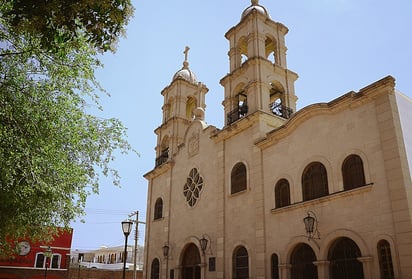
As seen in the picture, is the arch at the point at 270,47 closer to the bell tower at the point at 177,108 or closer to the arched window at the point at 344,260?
the bell tower at the point at 177,108

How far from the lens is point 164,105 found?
2794 centimetres

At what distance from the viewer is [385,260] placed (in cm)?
1136

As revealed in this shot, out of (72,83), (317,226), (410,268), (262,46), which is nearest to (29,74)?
(72,83)

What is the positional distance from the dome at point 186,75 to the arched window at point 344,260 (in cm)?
1736

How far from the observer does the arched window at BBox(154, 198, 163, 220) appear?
24.8 m

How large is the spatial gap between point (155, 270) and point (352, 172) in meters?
14.9

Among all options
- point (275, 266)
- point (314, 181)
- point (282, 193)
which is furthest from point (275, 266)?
point (314, 181)

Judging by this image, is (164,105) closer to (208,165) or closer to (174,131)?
(174,131)

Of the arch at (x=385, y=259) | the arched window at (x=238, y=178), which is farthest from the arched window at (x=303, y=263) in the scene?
the arched window at (x=238, y=178)

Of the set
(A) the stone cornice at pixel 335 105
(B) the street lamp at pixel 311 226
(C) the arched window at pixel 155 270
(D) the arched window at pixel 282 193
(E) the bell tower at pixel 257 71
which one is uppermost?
(E) the bell tower at pixel 257 71

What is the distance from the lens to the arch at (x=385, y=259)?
11.2 m

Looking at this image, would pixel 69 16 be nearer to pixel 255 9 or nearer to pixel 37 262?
pixel 255 9

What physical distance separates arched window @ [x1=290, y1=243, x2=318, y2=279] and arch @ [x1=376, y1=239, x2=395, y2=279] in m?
2.55

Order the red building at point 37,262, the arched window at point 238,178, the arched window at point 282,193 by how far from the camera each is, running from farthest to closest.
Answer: the red building at point 37,262 < the arched window at point 238,178 < the arched window at point 282,193
